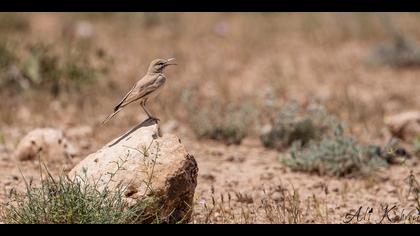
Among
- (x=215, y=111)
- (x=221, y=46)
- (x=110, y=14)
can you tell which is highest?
(x=110, y=14)

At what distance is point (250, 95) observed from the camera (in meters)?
10.0

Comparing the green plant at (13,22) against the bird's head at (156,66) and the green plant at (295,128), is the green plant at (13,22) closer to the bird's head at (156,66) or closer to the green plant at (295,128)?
the green plant at (295,128)

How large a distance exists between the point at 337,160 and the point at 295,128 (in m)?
0.97

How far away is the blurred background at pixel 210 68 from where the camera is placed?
8.72 metres

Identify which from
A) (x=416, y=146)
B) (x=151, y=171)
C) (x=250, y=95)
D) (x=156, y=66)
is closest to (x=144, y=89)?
(x=156, y=66)

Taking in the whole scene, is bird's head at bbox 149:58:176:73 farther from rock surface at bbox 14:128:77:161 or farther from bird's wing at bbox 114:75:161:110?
rock surface at bbox 14:128:77:161

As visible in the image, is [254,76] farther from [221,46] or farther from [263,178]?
[263,178]

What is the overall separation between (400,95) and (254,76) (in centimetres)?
235

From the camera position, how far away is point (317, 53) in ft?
40.7

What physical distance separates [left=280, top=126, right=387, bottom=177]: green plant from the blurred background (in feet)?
3.36

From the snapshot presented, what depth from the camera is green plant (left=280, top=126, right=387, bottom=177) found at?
688cm

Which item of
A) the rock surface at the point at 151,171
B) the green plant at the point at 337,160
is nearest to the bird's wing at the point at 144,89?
the rock surface at the point at 151,171

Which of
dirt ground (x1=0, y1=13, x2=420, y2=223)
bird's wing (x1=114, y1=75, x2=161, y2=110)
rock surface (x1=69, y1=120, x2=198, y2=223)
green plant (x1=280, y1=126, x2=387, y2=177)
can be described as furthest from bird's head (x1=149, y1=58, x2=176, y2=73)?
green plant (x1=280, y1=126, x2=387, y2=177)
